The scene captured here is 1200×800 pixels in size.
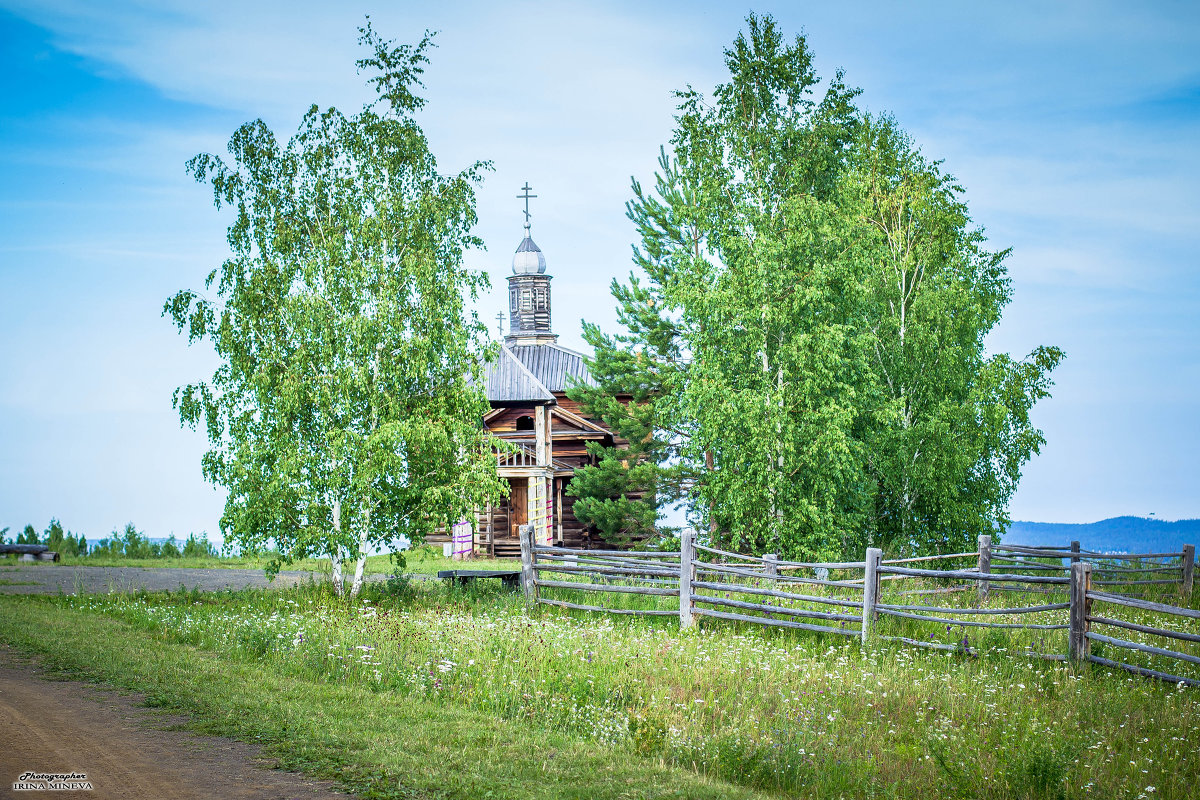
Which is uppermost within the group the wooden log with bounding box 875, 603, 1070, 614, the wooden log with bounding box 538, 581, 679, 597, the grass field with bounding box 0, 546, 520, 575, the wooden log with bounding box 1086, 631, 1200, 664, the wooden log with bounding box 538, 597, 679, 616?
the wooden log with bounding box 875, 603, 1070, 614

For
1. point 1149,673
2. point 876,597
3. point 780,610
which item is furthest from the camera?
point 780,610

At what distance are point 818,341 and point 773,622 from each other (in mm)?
8367

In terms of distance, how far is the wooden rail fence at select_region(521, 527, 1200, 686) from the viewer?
11.5 metres

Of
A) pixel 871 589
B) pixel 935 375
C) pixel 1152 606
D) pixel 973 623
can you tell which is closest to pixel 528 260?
pixel 935 375

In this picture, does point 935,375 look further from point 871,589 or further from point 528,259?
point 528,259

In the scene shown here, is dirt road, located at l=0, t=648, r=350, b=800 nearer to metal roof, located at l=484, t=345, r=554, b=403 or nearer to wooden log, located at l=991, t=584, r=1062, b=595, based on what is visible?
wooden log, located at l=991, t=584, r=1062, b=595

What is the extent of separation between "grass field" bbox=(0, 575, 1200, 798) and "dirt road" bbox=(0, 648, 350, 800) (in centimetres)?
37

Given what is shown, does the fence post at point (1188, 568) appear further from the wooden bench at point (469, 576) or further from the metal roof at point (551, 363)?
the metal roof at point (551, 363)

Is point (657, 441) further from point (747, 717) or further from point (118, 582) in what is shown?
point (747, 717)

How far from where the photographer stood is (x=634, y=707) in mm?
9453

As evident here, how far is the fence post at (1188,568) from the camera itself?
21.7 meters

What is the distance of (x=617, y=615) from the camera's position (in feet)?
53.6

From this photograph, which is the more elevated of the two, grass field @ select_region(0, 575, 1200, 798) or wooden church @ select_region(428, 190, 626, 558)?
wooden church @ select_region(428, 190, 626, 558)

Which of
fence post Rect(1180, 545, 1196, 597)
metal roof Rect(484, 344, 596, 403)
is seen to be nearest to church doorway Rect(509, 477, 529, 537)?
metal roof Rect(484, 344, 596, 403)
